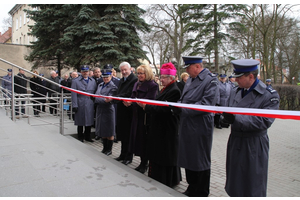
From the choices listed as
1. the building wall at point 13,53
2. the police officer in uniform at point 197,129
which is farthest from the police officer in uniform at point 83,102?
the building wall at point 13,53

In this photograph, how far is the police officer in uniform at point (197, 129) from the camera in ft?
10.0

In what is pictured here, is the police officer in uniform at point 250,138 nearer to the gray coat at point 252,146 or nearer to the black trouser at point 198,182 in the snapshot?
the gray coat at point 252,146

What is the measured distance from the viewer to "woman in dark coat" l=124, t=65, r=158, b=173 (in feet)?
13.8

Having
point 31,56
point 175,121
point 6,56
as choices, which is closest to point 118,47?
point 31,56

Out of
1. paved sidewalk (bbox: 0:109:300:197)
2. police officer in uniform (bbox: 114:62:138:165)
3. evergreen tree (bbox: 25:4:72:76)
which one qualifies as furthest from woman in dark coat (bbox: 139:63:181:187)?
evergreen tree (bbox: 25:4:72:76)

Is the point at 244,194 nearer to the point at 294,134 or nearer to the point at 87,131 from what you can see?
the point at 87,131

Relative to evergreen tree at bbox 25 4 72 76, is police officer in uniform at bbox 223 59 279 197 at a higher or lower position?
lower

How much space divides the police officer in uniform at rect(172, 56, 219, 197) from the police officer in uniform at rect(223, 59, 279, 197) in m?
0.52

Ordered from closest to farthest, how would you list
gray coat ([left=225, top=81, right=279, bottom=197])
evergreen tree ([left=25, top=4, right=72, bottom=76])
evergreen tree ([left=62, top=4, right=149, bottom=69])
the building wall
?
gray coat ([left=225, top=81, right=279, bottom=197]) → evergreen tree ([left=62, top=4, right=149, bottom=69]) → evergreen tree ([left=25, top=4, right=72, bottom=76]) → the building wall

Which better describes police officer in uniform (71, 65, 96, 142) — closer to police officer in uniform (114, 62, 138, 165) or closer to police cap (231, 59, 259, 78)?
police officer in uniform (114, 62, 138, 165)

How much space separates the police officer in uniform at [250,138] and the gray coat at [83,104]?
14.8 feet

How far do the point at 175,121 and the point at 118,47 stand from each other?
1051cm

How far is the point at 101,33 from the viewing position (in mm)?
13047

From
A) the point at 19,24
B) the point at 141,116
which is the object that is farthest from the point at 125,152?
the point at 19,24
